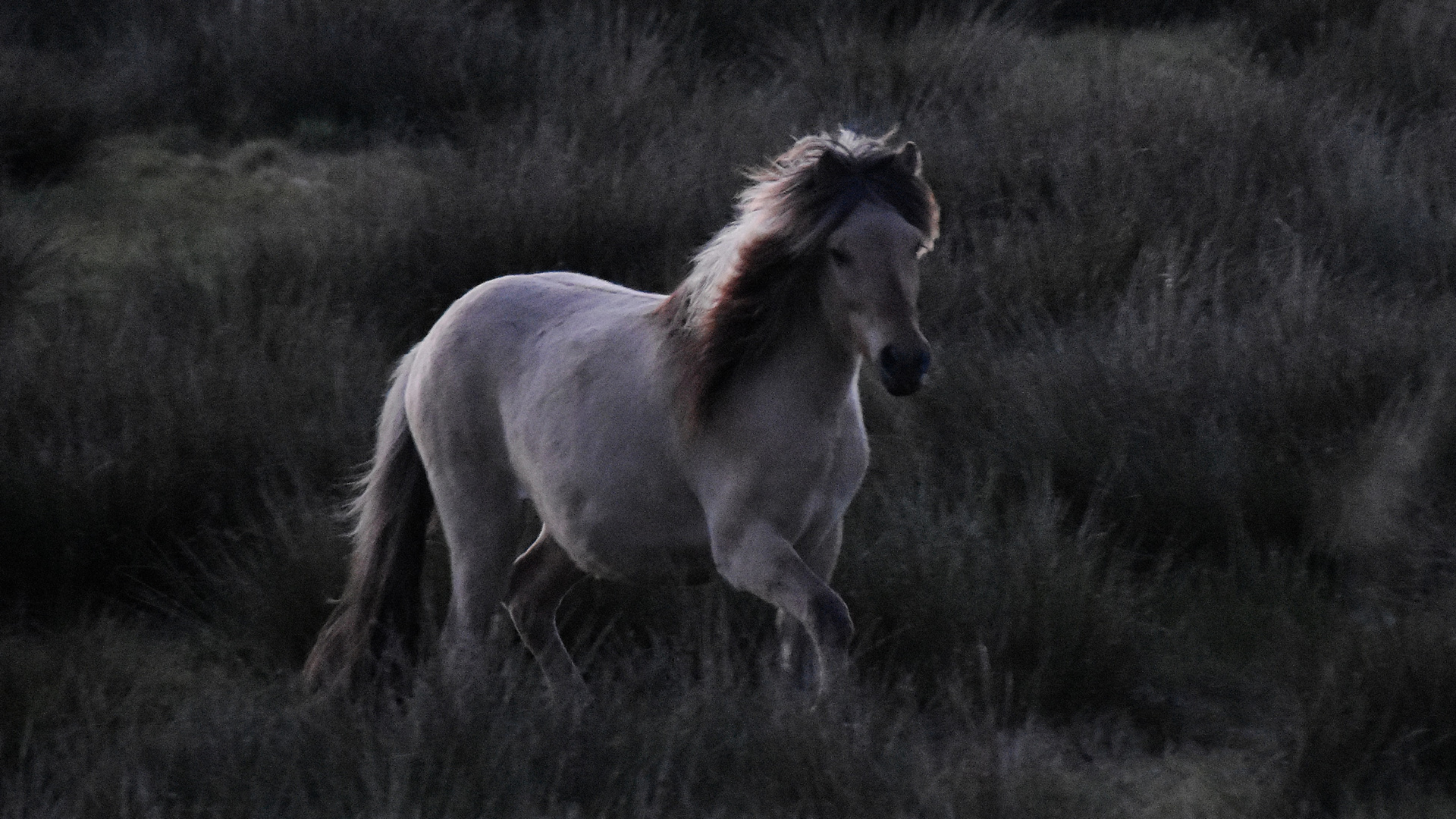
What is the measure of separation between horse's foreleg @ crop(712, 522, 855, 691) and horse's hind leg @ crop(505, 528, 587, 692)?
33.4 inches

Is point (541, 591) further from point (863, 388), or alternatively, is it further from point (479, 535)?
point (863, 388)

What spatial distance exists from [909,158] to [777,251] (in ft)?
1.07

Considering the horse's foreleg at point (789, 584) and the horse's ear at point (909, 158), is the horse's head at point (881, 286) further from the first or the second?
the horse's foreleg at point (789, 584)

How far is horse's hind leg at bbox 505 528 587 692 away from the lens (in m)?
4.52

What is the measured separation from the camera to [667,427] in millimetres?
3947

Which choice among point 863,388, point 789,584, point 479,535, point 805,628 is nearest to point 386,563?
point 479,535

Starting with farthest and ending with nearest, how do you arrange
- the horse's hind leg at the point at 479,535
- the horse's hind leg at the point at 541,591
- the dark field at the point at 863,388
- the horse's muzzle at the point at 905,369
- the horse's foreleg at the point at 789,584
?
the horse's hind leg at the point at 541,591 → the horse's hind leg at the point at 479,535 → the dark field at the point at 863,388 → the horse's foreleg at the point at 789,584 → the horse's muzzle at the point at 905,369

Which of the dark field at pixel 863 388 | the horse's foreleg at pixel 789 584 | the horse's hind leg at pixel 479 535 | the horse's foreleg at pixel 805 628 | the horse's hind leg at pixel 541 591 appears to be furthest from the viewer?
the horse's hind leg at pixel 541 591

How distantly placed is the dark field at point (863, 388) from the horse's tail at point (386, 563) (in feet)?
0.31

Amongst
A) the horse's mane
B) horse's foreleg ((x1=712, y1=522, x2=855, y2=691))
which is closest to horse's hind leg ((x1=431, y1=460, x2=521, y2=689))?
the horse's mane

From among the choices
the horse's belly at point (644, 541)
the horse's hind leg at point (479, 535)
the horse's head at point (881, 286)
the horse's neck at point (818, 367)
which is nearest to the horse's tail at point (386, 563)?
the horse's hind leg at point (479, 535)

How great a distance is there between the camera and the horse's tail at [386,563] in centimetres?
455

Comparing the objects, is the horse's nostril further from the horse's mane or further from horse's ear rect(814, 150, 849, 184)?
horse's ear rect(814, 150, 849, 184)

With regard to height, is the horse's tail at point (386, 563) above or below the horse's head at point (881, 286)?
below
